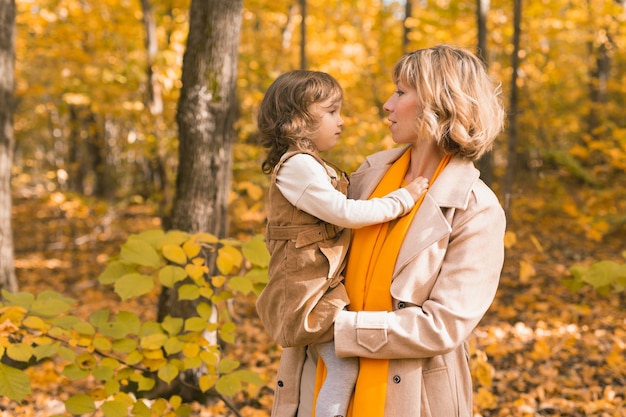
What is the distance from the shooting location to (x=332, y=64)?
Answer: 1056cm

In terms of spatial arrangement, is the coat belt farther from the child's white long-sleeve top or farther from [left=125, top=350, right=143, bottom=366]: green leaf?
[left=125, top=350, right=143, bottom=366]: green leaf

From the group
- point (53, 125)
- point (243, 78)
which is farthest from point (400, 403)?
point (53, 125)

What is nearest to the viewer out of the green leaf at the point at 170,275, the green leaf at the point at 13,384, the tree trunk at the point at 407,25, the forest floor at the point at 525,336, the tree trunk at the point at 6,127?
the green leaf at the point at 13,384

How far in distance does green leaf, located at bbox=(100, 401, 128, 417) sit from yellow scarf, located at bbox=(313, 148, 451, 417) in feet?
4.06

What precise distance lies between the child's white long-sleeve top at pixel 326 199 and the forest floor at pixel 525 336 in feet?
7.09

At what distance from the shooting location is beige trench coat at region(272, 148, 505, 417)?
64.7 inches

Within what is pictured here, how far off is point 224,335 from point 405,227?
1.44 meters

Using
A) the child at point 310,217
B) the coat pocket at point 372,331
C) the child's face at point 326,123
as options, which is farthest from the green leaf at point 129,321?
the coat pocket at point 372,331

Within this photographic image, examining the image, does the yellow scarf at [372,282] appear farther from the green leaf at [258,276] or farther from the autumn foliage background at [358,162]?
the autumn foliage background at [358,162]

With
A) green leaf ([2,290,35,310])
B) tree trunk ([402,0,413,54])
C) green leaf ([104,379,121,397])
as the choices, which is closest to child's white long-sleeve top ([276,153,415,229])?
green leaf ([104,379,121,397])

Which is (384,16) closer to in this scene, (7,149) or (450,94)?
(7,149)

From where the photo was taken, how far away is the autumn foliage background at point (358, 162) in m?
4.74

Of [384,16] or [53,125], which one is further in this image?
[53,125]

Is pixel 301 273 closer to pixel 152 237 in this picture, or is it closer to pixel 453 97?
pixel 453 97
